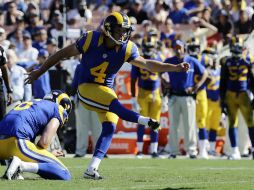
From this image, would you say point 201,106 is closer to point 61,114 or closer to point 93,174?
point 93,174

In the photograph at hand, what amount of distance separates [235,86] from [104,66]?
678 centimetres

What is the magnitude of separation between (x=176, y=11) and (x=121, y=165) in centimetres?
883

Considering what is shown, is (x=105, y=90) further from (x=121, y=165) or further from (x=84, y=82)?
(x=121, y=165)

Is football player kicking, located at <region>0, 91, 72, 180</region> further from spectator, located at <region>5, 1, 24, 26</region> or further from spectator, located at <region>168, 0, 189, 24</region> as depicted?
spectator, located at <region>5, 1, 24, 26</region>

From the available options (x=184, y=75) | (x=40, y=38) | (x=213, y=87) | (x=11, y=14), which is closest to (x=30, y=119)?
(x=184, y=75)

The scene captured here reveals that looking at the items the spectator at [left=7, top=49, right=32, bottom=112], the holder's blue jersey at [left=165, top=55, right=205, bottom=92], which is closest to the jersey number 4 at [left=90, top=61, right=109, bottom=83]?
the spectator at [left=7, top=49, right=32, bottom=112]

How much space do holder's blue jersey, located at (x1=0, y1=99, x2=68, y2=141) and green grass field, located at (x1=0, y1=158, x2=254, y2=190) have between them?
0.53m

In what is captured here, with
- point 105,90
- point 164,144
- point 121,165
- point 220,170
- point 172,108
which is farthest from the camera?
point 164,144

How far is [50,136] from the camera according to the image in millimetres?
9328

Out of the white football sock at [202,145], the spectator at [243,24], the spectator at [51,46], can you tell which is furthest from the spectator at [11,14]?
the white football sock at [202,145]

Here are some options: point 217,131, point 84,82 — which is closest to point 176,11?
point 217,131

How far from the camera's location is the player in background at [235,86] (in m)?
16.4

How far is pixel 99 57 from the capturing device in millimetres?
9977

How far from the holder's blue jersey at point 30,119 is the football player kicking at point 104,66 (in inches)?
17.3
